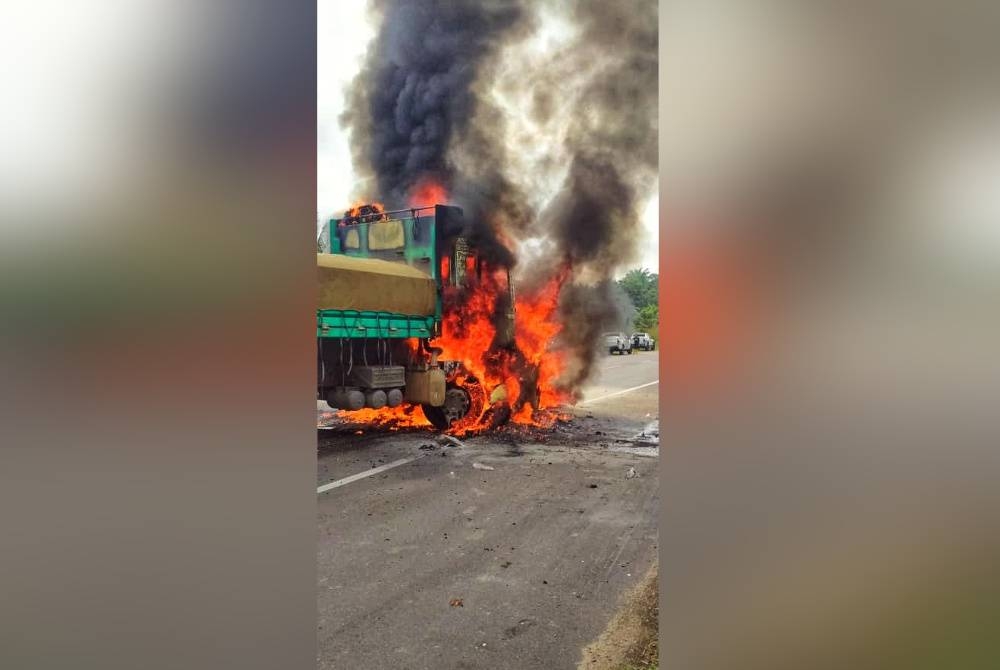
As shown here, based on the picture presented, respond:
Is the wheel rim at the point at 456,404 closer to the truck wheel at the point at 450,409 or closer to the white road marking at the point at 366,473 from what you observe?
the truck wheel at the point at 450,409

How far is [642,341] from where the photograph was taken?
28.0m

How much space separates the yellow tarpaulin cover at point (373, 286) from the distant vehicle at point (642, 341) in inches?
706

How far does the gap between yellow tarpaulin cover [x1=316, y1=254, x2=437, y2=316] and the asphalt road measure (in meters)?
2.19

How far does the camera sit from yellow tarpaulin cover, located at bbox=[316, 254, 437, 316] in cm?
952

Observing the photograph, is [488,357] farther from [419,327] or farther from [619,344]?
[619,344]

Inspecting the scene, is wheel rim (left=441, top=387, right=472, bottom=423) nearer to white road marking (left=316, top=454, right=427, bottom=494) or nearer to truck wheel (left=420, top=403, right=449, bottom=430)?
truck wheel (left=420, top=403, right=449, bottom=430)

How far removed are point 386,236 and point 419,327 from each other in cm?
179
